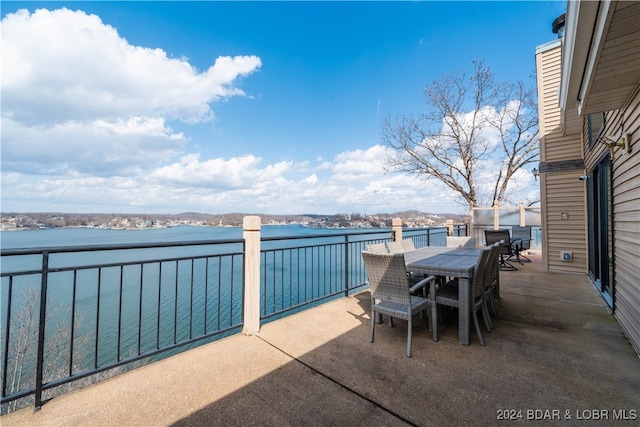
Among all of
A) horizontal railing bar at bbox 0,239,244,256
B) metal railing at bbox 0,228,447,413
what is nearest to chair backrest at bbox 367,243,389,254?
metal railing at bbox 0,228,447,413

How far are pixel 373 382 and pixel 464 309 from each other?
3.91ft

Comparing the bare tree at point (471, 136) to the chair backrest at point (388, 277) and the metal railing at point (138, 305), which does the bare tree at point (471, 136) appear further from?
the chair backrest at point (388, 277)

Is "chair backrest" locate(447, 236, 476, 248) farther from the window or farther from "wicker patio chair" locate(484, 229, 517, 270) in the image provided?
the window

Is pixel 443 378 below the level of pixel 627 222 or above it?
below

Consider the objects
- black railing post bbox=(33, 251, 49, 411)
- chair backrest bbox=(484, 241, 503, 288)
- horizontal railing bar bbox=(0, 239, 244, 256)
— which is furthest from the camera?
chair backrest bbox=(484, 241, 503, 288)

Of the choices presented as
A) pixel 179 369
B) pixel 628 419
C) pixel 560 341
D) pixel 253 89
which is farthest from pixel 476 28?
pixel 179 369

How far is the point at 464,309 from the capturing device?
2455 mm

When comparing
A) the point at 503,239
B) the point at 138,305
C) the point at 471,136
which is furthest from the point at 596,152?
the point at 138,305

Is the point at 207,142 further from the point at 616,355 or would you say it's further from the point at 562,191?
the point at 616,355

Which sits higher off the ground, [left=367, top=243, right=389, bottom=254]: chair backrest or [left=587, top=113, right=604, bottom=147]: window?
[left=587, top=113, right=604, bottom=147]: window

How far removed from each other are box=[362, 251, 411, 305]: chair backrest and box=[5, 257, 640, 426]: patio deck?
0.46 m

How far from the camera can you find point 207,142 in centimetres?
1207

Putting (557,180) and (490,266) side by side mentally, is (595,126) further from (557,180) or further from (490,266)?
(490,266)

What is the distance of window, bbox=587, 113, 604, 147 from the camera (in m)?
3.79
